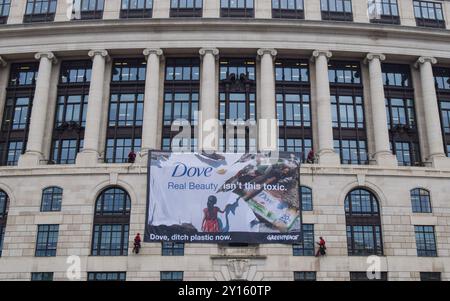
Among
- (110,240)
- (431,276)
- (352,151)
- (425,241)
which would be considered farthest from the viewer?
(352,151)

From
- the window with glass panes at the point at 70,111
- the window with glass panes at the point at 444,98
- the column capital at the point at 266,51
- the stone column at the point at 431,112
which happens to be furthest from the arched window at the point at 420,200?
the window with glass panes at the point at 70,111

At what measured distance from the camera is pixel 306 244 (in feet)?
142

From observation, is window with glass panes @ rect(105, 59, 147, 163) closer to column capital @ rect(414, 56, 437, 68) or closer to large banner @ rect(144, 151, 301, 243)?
large banner @ rect(144, 151, 301, 243)

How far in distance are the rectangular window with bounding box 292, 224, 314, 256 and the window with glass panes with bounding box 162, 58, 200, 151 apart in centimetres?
1285

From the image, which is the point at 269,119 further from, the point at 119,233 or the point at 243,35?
the point at 119,233

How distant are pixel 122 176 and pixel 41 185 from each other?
23.6 ft

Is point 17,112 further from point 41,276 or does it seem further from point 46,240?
point 41,276

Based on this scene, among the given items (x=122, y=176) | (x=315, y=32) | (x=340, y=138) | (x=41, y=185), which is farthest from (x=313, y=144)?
(x=41, y=185)

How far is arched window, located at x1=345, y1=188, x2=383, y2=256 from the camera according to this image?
144 feet

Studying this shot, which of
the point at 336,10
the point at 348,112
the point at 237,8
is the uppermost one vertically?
the point at 336,10

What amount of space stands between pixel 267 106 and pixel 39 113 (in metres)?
21.6

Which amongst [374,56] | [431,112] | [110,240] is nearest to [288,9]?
[374,56]

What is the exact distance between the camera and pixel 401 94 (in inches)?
2058

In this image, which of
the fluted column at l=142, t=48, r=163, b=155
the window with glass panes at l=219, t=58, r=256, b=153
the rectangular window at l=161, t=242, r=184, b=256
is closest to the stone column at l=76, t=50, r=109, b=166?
the fluted column at l=142, t=48, r=163, b=155
